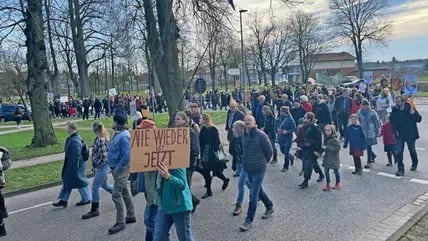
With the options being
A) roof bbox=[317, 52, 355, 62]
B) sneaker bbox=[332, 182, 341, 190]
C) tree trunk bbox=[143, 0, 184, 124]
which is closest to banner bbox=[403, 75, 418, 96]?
tree trunk bbox=[143, 0, 184, 124]

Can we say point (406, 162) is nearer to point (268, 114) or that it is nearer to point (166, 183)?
point (268, 114)

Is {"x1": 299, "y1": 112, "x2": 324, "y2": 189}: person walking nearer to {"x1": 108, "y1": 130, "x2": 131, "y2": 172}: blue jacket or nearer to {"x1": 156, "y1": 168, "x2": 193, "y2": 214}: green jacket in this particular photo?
{"x1": 108, "y1": 130, "x2": 131, "y2": 172}: blue jacket

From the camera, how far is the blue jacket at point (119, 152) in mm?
6816

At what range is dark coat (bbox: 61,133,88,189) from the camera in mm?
8469

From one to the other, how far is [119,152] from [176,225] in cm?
236

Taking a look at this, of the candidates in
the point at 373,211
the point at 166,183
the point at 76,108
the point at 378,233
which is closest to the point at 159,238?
the point at 166,183

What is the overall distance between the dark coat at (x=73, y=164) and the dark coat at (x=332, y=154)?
500 centimetres

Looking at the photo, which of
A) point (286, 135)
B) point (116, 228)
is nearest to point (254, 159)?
point (116, 228)

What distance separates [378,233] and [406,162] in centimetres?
564

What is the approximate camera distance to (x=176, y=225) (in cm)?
484

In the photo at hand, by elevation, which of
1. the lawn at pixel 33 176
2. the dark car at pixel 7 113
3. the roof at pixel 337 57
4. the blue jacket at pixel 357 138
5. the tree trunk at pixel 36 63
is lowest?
the lawn at pixel 33 176

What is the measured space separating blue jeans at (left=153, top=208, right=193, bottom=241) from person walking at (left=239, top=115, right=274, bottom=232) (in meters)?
2.02

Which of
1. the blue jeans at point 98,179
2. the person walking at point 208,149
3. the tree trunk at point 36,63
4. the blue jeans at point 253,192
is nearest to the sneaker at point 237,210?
the blue jeans at point 253,192

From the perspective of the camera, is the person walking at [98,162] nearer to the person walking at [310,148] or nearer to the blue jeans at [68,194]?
the blue jeans at [68,194]
